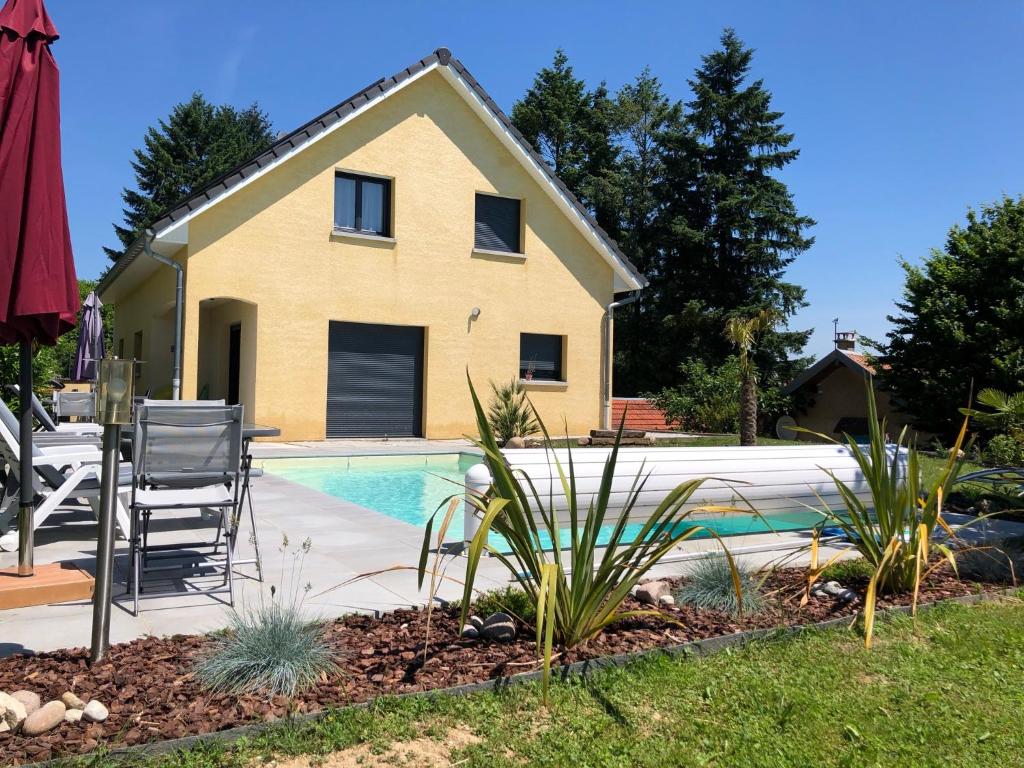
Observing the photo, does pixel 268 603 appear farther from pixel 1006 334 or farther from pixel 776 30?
pixel 1006 334

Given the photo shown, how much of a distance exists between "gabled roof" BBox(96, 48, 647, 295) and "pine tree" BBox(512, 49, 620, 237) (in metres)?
17.1

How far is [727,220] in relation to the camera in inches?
1258

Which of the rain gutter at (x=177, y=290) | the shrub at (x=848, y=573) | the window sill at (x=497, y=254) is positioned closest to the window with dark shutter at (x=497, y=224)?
the window sill at (x=497, y=254)

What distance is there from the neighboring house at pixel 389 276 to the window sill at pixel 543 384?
0.05 meters

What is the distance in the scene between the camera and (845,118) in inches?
488

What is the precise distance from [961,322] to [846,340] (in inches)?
375

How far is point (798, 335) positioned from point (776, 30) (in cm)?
2342

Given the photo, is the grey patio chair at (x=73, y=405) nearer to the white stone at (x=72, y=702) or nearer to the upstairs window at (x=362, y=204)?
the upstairs window at (x=362, y=204)

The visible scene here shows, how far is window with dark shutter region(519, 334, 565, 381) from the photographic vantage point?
57.3 feet

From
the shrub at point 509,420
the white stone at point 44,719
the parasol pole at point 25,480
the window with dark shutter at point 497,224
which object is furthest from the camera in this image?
the window with dark shutter at point 497,224

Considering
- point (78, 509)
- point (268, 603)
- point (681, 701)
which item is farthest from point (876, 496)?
point (78, 509)

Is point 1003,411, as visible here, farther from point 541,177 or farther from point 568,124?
point 568,124

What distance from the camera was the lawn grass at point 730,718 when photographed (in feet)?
8.28

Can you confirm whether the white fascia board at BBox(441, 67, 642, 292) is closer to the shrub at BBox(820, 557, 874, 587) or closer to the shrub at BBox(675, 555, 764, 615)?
the shrub at BBox(820, 557, 874, 587)
